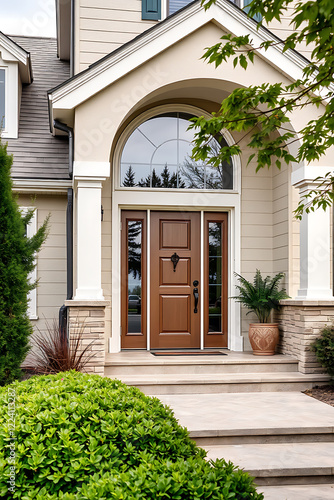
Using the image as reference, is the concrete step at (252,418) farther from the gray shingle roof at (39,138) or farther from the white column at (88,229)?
the gray shingle roof at (39,138)

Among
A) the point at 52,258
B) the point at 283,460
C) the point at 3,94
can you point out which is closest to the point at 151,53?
the point at 3,94

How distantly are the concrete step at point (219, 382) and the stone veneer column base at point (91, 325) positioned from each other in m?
0.42

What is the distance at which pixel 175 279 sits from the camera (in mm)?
8555

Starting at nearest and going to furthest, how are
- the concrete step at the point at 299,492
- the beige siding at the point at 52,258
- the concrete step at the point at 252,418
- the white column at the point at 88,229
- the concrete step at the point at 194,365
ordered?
the concrete step at the point at 299,492 → the concrete step at the point at 252,418 → the white column at the point at 88,229 → the concrete step at the point at 194,365 → the beige siding at the point at 52,258

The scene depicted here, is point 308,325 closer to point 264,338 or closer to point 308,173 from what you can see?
point 264,338

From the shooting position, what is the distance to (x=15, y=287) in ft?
19.6

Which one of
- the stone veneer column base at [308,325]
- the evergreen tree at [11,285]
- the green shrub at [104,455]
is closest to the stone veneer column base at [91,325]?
the evergreen tree at [11,285]

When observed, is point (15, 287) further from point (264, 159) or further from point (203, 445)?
point (264, 159)

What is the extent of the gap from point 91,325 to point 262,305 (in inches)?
101

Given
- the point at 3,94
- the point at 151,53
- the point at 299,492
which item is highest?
the point at 3,94

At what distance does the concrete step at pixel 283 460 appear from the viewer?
4438mm

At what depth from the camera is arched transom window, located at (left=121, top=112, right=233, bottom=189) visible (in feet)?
27.7

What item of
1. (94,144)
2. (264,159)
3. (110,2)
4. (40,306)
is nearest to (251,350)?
(40,306)

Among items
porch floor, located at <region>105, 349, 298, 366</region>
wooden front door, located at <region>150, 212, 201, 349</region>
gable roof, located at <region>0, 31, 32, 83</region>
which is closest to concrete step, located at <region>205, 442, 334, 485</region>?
porch floor, located at <region>105, 349, 298, 366</region>
